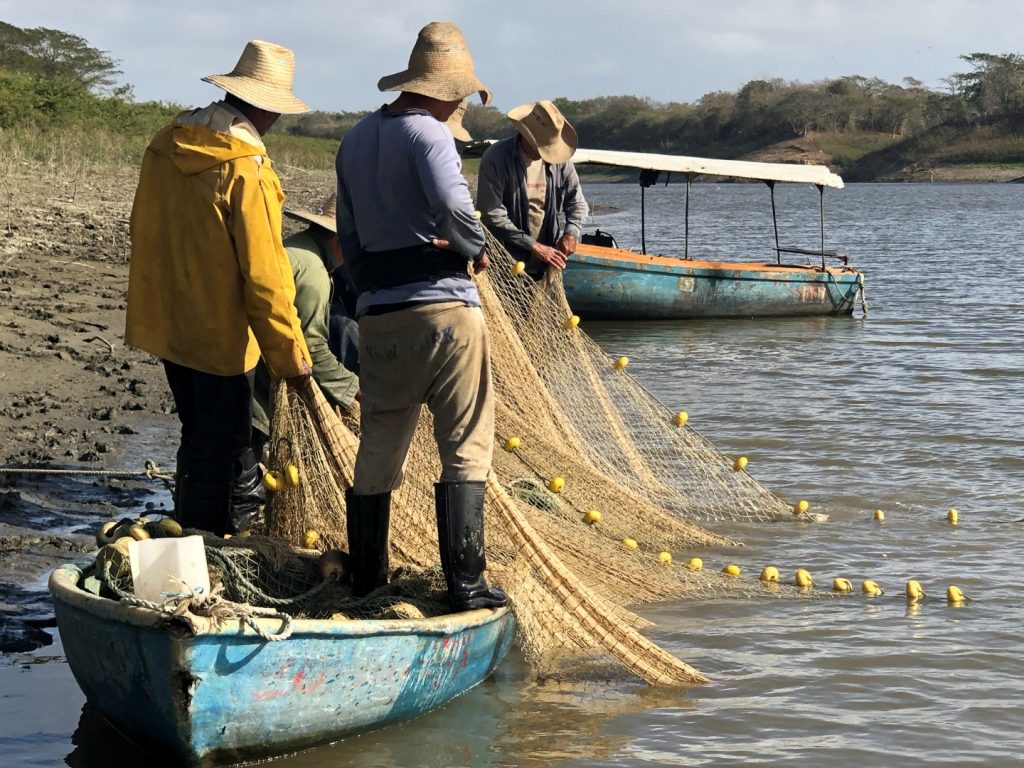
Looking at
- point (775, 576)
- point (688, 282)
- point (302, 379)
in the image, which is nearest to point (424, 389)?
point (302, 379)

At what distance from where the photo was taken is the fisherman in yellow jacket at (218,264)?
15.0 ft

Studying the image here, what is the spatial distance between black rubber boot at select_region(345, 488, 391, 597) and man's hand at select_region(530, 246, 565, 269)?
2.86 meters

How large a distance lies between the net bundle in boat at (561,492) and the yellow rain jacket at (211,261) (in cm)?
37

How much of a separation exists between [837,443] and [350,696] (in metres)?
6.21

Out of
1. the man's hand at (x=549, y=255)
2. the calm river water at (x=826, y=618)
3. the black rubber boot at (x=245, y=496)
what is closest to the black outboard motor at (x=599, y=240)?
the calm river water at (x=826, y=618)

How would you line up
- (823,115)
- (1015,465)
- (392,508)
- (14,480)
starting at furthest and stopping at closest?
(823,115)
(1015,465)
(14,480)
(392,508)

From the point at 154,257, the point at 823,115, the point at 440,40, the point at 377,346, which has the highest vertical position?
the point at 823,115

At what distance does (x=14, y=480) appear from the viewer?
7.00m

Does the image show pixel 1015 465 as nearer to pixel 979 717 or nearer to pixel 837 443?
pixel 837 443

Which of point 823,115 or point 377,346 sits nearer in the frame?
point 377,346

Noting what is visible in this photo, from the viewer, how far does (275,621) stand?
3.78m

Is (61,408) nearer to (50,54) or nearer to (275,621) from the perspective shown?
(275,621)

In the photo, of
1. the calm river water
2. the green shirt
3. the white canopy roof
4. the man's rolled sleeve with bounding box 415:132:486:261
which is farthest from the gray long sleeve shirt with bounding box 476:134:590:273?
the white canopy roof

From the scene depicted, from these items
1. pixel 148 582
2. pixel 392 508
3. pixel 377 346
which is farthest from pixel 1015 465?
pixel 148 582
